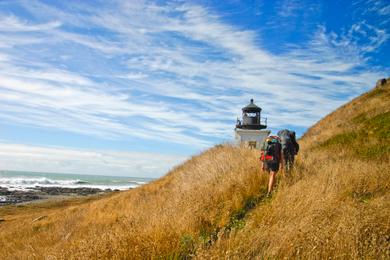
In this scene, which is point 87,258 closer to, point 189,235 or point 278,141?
point 189,235

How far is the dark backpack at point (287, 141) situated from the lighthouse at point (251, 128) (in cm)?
1657

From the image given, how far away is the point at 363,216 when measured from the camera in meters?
4.47

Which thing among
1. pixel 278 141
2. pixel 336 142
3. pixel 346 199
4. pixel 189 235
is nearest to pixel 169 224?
pixel 189 235

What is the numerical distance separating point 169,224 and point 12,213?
3281 cm

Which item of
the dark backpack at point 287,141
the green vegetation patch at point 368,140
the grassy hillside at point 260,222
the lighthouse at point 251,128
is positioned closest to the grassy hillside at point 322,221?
the grassy hillside at point 260,222

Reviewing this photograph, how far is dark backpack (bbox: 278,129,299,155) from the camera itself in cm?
908

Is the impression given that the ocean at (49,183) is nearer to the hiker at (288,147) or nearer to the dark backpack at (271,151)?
the hiker at (288,147)

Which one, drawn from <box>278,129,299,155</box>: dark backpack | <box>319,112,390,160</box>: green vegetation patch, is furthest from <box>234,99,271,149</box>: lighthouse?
<box>278,129,299,155</box>: dark backpack

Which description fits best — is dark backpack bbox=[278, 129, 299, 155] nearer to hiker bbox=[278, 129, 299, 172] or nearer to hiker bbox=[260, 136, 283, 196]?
hiker bbox=[278, 129, 299, 172]

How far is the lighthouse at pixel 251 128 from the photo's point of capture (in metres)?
26.5

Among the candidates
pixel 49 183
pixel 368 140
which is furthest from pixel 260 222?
pixel 49 183

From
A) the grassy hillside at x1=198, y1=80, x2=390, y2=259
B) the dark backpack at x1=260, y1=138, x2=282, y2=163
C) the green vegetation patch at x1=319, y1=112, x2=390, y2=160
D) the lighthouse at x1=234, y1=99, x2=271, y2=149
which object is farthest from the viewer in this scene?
the lighthouse at x1=234, y1=99, x2=271, y2=149

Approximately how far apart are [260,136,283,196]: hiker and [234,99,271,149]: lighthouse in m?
17.8

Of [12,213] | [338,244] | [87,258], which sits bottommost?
[12,213]
